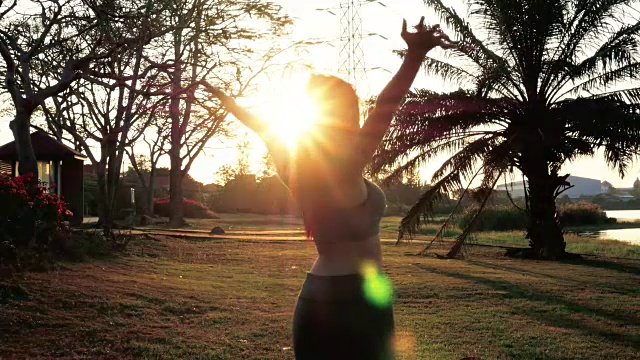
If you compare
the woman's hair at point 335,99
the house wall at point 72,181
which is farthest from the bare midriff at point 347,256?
the house wall at point 72,181

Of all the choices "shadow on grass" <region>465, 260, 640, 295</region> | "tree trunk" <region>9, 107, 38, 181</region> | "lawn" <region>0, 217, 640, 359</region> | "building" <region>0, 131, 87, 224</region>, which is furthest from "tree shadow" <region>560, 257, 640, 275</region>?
"building" <region>0, 131, 87, 224</region>

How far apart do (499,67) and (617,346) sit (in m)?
8.81

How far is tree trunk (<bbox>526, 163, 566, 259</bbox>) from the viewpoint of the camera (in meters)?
15.3

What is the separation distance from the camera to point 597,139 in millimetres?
13727

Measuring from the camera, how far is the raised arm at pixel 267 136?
2221 mm

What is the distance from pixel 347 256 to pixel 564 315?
257 inches

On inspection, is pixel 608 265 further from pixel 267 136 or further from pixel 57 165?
pixel 57 165

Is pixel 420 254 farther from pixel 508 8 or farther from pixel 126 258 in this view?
pixel 126 258

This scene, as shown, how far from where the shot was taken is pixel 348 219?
2.07 meters

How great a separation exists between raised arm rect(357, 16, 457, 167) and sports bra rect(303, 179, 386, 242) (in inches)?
5.8

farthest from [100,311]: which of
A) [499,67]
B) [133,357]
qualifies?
[499,67]

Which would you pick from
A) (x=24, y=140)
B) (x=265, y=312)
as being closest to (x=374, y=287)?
(x=265, y=312)

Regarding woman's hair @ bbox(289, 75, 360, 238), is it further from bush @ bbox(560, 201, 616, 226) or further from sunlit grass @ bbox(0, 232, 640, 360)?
bush @ bbox(560, 201, 616, 226)

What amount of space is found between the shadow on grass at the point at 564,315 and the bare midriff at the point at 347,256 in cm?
524
